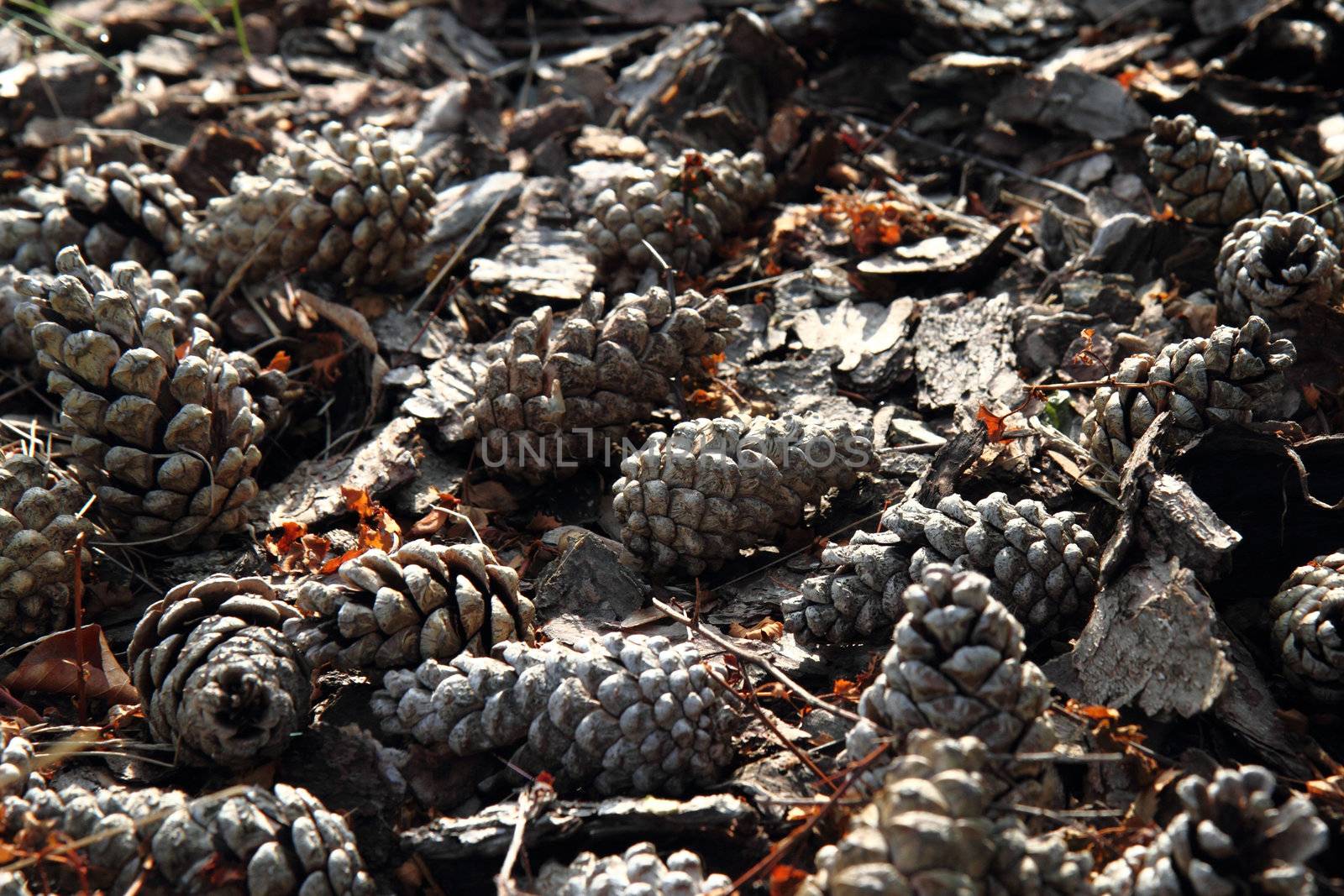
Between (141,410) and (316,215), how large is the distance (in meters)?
0.94

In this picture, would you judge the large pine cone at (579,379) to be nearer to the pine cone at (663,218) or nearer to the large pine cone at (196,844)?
the pine cone at (663,218)

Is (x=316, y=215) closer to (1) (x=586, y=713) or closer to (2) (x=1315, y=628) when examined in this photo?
(1) (x=586, y=713)

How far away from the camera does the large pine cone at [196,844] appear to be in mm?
1822

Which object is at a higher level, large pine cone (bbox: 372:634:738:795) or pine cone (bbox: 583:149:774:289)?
pine cone (bbox: 583:149:774:289)

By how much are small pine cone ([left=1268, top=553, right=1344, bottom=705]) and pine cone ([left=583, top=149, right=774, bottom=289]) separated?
1.90 meters

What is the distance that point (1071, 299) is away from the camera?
3145mm

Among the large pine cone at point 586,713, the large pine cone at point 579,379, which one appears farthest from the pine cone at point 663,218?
the large pine cone at point 586,713

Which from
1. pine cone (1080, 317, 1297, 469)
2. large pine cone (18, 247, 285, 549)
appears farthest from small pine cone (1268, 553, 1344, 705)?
large pine cone (18, 247, 285, 549)

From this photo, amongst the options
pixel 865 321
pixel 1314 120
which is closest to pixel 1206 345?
pixel 865 321

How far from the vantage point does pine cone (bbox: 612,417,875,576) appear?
253 cm

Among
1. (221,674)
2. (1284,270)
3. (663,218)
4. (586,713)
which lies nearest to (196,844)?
(221,674)

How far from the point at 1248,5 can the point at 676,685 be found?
3599mm

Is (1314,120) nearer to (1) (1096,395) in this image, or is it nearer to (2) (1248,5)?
(2) (1248,5)

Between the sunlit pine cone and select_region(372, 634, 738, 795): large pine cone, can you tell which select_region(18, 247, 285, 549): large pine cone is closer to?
the sunlit pine cone
